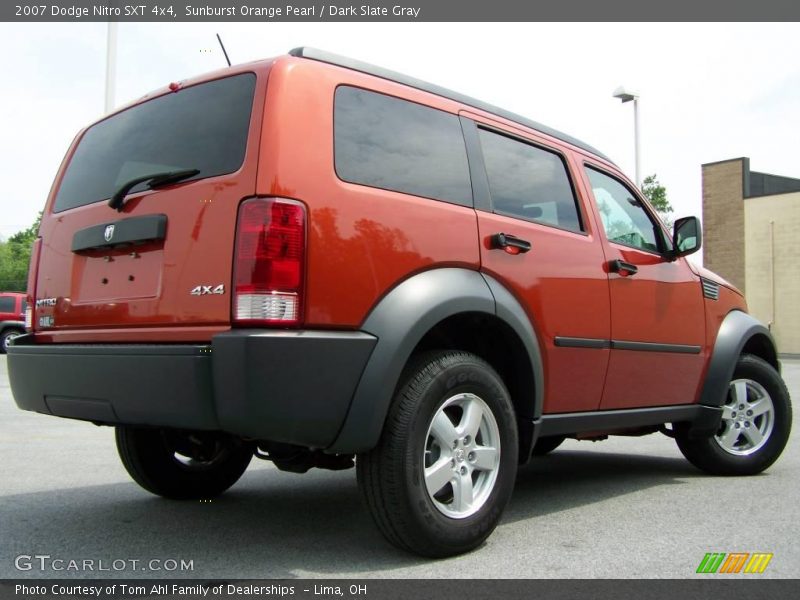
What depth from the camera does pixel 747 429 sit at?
5469mm

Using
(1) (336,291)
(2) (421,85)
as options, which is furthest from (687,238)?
(1) (336,291)

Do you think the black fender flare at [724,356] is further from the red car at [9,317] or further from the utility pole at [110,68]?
the red car at [9,317]

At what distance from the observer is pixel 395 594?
2855 millimetres

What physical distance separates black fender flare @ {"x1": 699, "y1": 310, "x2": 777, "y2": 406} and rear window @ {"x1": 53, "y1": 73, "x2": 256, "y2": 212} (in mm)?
3453

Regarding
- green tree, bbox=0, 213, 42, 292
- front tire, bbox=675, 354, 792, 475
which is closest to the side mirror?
front tire, bbox=675, 354, 792, 475

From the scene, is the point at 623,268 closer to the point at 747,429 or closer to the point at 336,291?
the point at 747,429

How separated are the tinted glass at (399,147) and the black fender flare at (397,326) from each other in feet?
1.28

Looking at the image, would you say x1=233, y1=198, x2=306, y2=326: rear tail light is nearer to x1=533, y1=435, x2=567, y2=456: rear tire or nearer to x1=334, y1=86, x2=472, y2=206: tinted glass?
x1=334, y1=86, x2=472, y2=206: tinted glass

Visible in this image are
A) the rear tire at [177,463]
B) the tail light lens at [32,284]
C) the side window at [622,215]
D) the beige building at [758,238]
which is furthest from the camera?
the beige building at [758,238]

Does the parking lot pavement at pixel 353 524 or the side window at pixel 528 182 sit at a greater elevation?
the side window at pixel 528 182

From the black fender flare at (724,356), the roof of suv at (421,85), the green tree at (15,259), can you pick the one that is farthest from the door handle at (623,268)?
the green tree at (15,259)

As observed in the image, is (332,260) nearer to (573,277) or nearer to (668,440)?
(573,277)

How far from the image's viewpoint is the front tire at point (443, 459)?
308 centimetres

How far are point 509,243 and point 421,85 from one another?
32.3 inches
